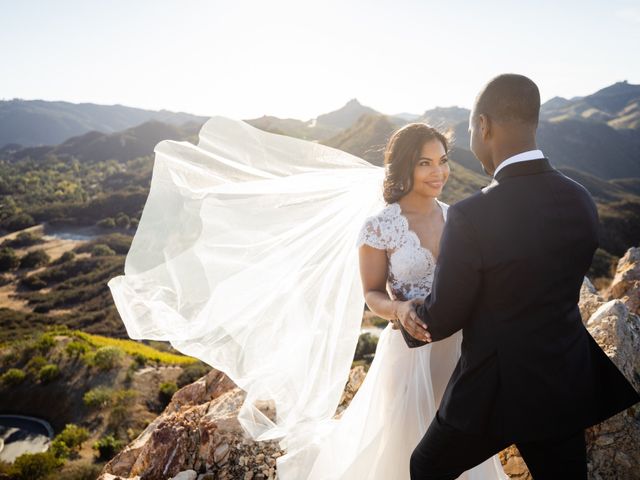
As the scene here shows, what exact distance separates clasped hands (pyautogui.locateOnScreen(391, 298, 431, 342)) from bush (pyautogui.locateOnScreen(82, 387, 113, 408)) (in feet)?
46.3

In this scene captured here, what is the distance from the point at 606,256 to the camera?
97.0ft

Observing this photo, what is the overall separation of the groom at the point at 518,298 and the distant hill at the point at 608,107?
137975 millimetres

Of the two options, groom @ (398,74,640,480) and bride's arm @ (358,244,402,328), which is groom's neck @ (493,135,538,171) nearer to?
groom @ (398,74,640,480)

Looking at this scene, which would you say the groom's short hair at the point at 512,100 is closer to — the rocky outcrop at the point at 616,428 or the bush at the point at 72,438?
the rocky outcrop at the point at 616,428

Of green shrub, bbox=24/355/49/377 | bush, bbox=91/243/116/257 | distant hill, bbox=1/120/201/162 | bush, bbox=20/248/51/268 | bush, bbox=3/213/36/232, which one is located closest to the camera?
green shrub, bbox=24/355/49/377

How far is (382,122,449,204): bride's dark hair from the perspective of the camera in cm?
261

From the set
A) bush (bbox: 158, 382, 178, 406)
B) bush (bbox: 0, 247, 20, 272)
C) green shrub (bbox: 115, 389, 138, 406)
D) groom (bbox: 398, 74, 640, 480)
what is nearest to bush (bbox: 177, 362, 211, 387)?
bush (bbox: 158, 382, 178, 406)

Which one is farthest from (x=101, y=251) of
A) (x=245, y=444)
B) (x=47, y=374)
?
→ (x=245, y=444)

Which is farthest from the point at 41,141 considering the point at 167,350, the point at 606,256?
the point at 606,256

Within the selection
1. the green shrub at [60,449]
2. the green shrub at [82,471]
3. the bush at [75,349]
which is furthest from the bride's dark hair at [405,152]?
the bush at [75,349]

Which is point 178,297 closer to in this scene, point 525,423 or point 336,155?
point 336,155

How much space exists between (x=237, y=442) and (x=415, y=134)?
301cm

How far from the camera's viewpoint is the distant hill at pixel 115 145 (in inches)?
4028

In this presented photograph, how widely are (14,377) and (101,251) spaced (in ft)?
102
